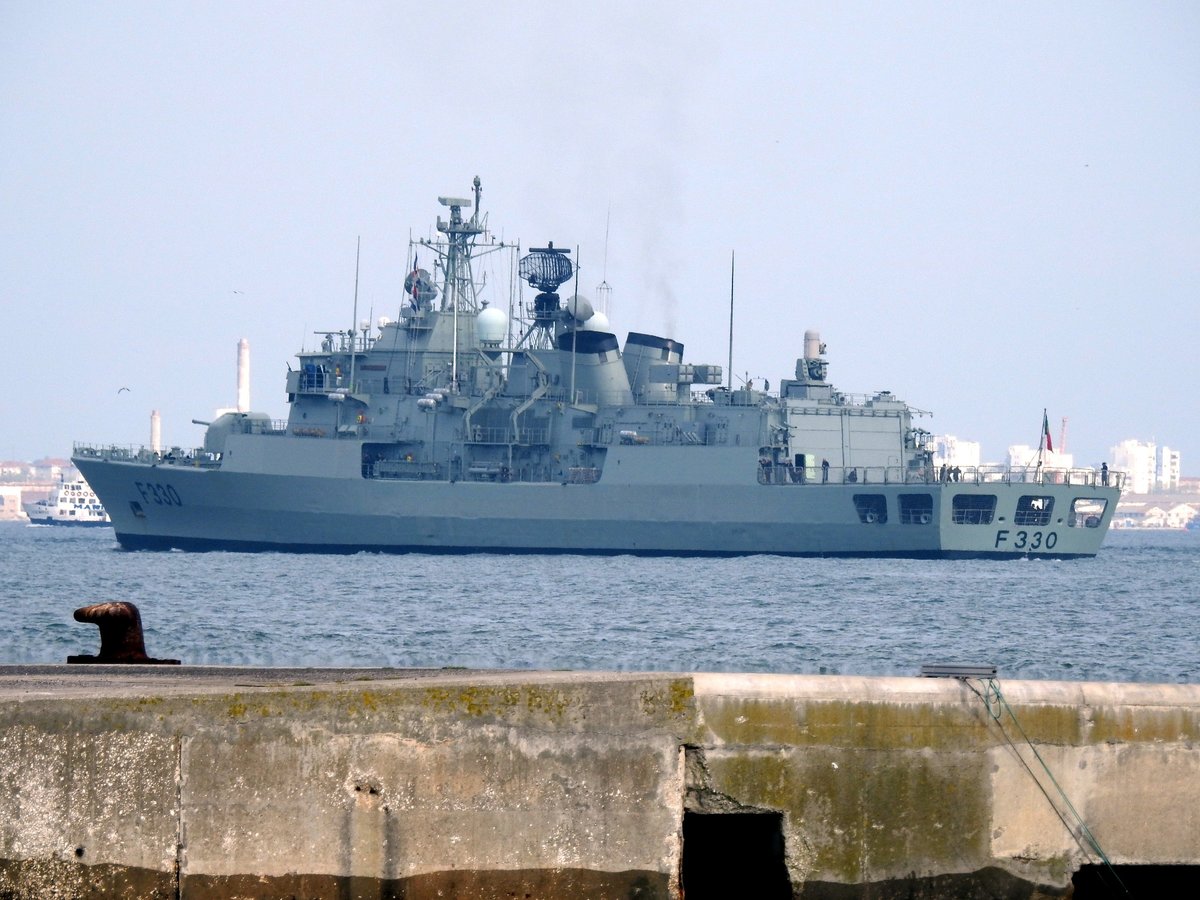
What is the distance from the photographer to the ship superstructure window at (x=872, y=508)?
40.9 metres

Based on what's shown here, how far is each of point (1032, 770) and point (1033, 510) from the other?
38.4m

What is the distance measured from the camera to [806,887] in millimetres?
5789

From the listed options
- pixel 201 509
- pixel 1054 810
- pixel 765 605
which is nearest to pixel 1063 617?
pixel 765 605

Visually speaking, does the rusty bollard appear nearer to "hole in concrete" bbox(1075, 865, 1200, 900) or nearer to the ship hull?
"hole in concrete" bbox(1075, 865, 1200, 900)

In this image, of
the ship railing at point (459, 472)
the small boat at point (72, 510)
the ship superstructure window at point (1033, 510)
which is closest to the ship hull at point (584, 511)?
the ship superstructure window at point (1033, 510)

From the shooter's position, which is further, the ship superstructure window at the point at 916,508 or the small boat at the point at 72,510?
the small boat at the point at 72,510

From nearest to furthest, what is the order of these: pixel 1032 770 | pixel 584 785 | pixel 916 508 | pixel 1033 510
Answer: pixel 584 785 → pixel 1032 770 → pixel 916 508 → pixel 1033 510

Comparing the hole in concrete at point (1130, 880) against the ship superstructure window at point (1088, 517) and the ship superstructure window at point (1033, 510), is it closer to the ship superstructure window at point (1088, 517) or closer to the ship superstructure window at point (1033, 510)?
the ship superstructure window at point (1033, 510)

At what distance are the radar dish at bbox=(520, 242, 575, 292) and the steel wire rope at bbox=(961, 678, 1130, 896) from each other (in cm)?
4004

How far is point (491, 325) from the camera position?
4512 centimetres

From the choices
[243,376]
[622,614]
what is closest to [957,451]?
[243,376]

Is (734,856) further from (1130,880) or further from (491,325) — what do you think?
(491,325)

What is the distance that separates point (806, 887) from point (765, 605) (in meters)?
19.6

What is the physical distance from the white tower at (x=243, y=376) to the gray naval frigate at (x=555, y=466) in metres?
75.7
